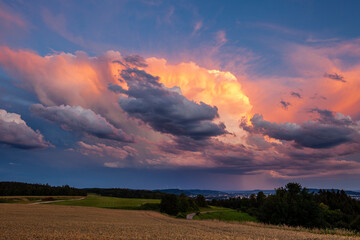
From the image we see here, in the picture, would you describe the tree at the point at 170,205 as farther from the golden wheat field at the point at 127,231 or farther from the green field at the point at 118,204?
the golden wheat field at the point at 127,231

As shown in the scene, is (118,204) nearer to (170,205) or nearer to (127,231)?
(170,205)

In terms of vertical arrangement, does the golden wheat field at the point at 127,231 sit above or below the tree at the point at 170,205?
above

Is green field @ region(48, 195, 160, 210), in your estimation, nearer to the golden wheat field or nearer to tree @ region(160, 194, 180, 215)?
tree @ region(160, 194, 180, 215)

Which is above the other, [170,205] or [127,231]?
[127,231]

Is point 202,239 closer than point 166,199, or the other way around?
point 202,239

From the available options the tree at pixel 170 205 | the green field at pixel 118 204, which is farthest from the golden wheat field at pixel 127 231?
the green field at pixel 118 204

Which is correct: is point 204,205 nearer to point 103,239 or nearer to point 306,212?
point 306,212

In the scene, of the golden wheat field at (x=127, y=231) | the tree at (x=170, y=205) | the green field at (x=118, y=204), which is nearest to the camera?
the golden wheat field at (x=127, y=231)

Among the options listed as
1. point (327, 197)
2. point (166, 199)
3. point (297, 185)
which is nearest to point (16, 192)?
point (166, 199)

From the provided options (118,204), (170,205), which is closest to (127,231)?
(170,205)

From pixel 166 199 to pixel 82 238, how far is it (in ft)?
313

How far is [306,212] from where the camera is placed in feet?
236

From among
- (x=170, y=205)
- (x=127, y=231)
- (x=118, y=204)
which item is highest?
(x=127, y=231)

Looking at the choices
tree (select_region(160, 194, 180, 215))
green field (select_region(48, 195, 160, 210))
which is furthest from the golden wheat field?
green field (select_region(48, 195, 160, 210))
